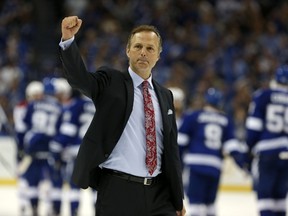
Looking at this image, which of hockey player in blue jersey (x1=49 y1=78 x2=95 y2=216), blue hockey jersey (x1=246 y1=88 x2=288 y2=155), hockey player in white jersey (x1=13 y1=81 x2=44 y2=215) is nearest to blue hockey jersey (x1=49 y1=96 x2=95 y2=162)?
hockey player in blue jersey (x1=49 y1=78 x2=95 y2=216)

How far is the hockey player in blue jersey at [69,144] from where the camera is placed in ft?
29.9

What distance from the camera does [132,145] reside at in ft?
13.3

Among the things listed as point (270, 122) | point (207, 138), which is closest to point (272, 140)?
point (270, 122)

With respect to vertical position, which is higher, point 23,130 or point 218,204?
point 23,130

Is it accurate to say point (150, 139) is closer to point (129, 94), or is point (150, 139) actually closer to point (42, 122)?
point (129, 94)

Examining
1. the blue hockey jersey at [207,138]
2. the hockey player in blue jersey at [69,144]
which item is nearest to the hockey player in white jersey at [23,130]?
the hockey player in blue jersey at [69,144]

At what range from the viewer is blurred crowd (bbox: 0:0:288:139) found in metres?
15.0

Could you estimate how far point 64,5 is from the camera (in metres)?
18.2

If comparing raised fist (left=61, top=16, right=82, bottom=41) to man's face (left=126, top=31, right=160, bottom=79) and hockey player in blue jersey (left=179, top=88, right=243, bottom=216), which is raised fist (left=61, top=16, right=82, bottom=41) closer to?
man's face (left=126, top=31, right=160, bottom=79)

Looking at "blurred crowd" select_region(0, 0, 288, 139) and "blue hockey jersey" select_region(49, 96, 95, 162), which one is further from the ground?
"blurred crowd" select_region(0, 0, 288, 139)

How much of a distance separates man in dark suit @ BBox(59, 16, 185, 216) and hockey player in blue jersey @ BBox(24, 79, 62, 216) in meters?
5.67

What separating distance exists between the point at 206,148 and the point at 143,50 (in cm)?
410

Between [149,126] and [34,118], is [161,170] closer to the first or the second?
[149,126]

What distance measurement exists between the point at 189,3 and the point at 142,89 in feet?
44.8
